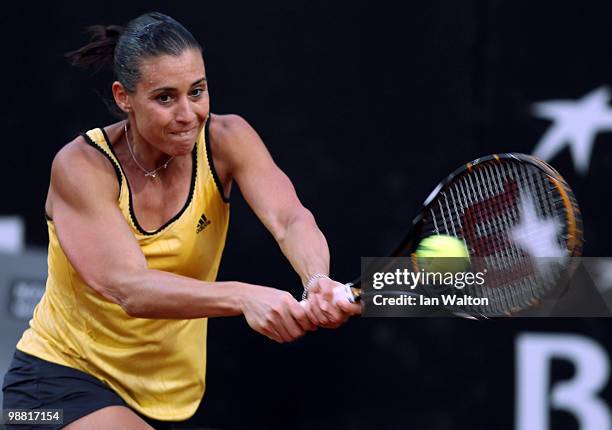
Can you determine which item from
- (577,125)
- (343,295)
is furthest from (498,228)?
(577,125)

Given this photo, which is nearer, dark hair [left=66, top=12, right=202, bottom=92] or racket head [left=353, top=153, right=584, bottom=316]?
racket head [left=353, top=153, right=584, bottom=316]

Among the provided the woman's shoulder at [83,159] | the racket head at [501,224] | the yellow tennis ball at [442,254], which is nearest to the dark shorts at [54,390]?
the woman's shoulder at [83,159]

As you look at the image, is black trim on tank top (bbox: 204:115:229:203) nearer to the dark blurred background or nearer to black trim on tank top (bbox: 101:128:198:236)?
black trim on tank top (bbox: 101:128:198:236)

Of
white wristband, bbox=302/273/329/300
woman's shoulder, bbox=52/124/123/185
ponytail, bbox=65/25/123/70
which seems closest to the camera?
white wristband, bbox=302/273/329/300

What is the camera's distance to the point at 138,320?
3133 mm

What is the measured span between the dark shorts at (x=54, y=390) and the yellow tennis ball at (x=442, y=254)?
87cm

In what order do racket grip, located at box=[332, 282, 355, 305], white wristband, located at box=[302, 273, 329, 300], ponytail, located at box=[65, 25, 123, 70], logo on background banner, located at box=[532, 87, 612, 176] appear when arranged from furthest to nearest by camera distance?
1. logo on background banner, located at box=[532, 87, 612, 176]
2. ponytail, located at box=[65, 25, 123, 70]
3. white wristband, located at box=[302, 273, 329, 300]
4. racket grip, located at box=[332, 282, 355, 305]

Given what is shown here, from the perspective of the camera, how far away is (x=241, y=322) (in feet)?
14.7

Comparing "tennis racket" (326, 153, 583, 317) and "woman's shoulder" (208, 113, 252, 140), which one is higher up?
"woman's shoulder" (208, 113, 252, 140)

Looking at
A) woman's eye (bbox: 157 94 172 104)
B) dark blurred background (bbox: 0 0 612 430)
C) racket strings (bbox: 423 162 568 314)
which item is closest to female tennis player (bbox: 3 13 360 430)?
woman's eye (bbox: 157 94 172 104)

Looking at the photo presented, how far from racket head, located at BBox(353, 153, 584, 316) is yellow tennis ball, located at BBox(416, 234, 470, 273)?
0.6 inches

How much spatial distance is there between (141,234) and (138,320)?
0.77 feet

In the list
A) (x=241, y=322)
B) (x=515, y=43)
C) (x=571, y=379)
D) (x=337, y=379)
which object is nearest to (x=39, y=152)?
(x=241, y=322)

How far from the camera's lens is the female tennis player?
9.57ft
